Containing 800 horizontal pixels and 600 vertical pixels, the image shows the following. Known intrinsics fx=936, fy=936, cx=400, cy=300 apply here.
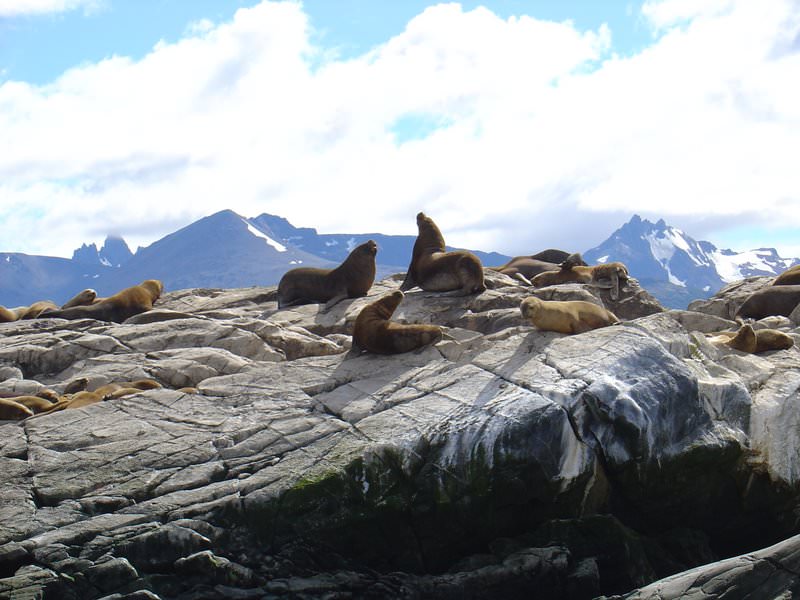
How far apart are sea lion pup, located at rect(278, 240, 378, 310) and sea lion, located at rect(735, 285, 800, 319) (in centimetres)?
920

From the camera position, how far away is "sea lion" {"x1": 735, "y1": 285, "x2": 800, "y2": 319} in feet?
72.9

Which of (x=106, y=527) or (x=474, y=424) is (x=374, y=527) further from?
(x=106, y=527)

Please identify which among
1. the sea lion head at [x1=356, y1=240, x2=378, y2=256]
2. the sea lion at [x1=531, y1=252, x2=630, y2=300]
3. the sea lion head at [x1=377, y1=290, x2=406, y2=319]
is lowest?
the sea lion head at [x1=377, y1=290, x2=406, y2=319]

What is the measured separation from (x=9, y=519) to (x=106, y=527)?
1.04 m

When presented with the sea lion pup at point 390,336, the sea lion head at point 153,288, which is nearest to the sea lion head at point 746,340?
the sea lion pup at point 390,336

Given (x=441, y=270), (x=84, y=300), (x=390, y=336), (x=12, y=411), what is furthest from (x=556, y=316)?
(x=84, y=300)

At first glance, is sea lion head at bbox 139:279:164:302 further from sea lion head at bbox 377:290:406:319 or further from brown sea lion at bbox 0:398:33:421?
brown sea lion at bbox 0:398:33:421

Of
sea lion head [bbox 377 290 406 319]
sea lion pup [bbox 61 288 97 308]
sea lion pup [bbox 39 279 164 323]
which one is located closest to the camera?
sea lion head [bbox 377 290 406 319]

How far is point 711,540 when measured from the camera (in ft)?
39.2

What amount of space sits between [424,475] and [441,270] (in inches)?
365

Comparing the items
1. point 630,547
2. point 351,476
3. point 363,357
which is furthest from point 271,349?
point 630,547

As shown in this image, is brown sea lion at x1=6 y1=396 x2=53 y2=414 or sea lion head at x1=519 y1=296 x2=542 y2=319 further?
brown sea lion at x1=6 y1=396 x2=53 y2=414

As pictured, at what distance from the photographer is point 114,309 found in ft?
71.3

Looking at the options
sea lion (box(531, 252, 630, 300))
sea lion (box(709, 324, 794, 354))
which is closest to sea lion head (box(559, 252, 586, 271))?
sea lion (box(531, 252, 630, 300))
